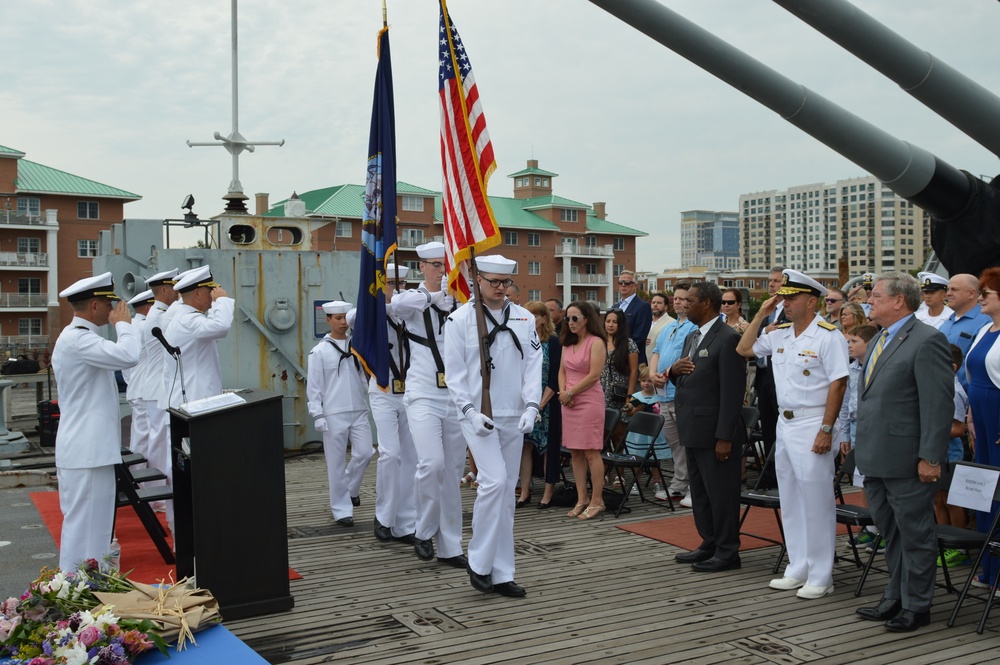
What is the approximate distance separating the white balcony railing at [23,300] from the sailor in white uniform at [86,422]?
55477 mm

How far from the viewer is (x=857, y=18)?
4.86 metres

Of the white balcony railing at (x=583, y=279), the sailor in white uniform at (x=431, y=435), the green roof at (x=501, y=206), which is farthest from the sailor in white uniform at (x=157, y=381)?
the white balcony railing at (x=583, y=279)

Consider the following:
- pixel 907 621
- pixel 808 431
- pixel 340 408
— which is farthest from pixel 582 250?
pixel 907 621

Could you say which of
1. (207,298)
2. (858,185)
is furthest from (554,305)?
(858,185)

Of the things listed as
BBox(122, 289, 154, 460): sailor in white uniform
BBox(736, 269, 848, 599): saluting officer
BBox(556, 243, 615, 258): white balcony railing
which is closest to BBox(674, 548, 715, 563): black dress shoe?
BBox(736, 269, 848, 599): saluting officer

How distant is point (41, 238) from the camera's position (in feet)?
190

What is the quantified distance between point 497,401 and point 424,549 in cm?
153

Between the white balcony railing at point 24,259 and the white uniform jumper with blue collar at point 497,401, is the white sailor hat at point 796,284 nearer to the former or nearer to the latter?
the white uniform jumper with blue collar at point 497,401

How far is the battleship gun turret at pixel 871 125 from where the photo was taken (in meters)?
4.99

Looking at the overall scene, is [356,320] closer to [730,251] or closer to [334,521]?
[334,521]

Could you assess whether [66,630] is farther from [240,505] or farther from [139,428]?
[139,428]

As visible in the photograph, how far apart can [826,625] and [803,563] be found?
787 millimetres

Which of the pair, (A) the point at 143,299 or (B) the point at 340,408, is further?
(A) the point at 143,299

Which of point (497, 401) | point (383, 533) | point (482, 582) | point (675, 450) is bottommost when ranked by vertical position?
point (383, 533)
